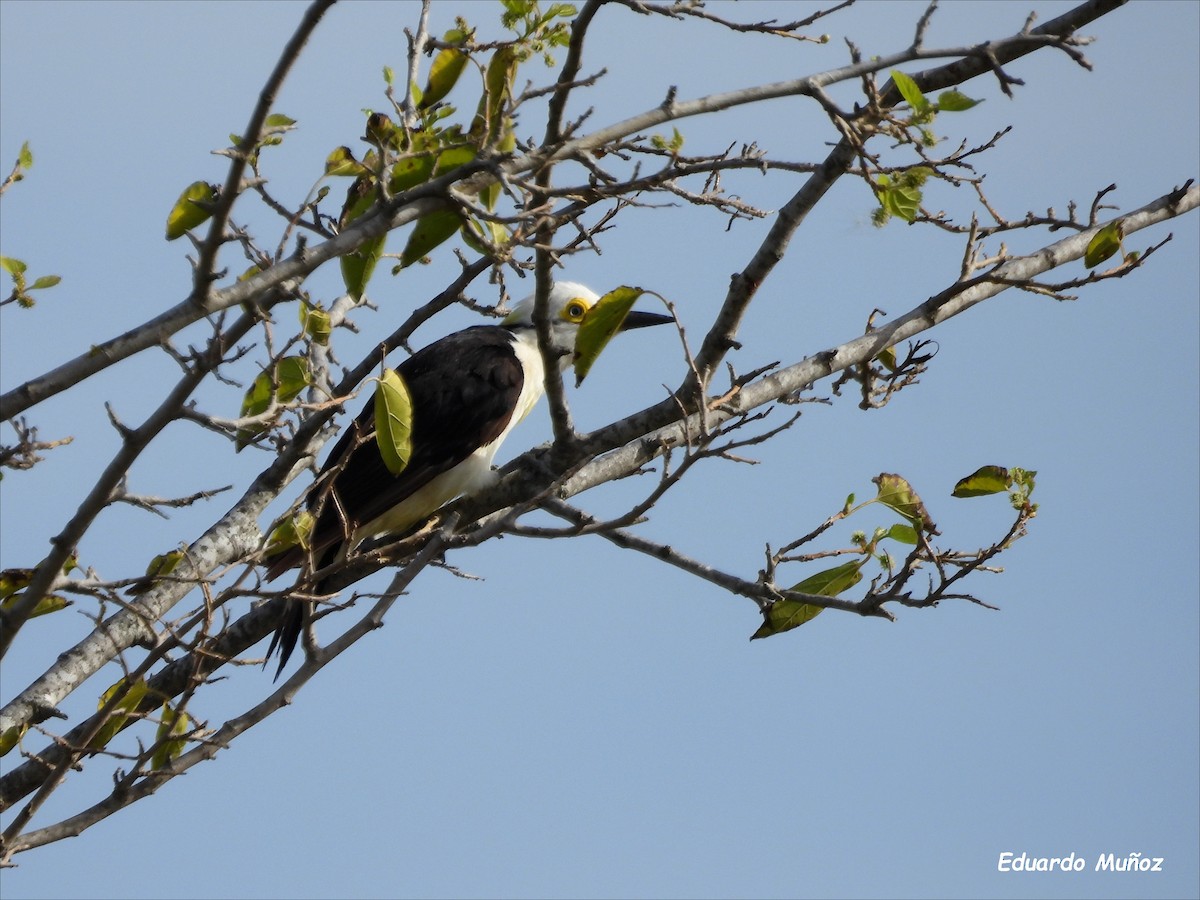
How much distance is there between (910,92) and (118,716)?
2.61 metres

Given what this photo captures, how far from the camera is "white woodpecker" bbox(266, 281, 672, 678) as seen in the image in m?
5.45

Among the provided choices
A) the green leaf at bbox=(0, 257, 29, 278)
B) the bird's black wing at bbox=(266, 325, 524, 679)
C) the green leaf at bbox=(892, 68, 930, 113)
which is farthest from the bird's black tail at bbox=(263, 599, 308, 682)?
the green leaf at bbox=(892, 68, 930, 113)

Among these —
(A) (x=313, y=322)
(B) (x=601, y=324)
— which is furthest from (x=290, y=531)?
(B) (x=601, y=324)

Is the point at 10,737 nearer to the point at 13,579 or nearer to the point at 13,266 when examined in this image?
the point at 13,579

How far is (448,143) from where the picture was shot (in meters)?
3.32

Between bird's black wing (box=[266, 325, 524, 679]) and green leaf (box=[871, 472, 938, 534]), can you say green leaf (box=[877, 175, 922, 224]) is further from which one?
bird's black wing (box=[266, 325, 524, 679])

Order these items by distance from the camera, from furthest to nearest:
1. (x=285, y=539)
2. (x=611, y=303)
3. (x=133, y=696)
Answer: (x=285, y=539) < (x=133, y=696) < (x=611, y=303)

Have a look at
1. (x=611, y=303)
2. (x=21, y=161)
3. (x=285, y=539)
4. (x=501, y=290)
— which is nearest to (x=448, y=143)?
(x=611, y=303)

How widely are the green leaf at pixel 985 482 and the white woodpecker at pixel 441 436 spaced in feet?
6.01

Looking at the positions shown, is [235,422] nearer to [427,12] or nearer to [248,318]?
[248,318]

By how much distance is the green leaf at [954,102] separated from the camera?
3.18m

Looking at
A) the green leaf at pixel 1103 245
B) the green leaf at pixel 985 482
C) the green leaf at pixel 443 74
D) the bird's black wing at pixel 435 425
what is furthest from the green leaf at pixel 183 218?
the green leaf at pixel 1103 245

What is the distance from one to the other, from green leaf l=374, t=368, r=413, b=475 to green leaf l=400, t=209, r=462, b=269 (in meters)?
0.33

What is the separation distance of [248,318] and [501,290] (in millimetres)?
2439
